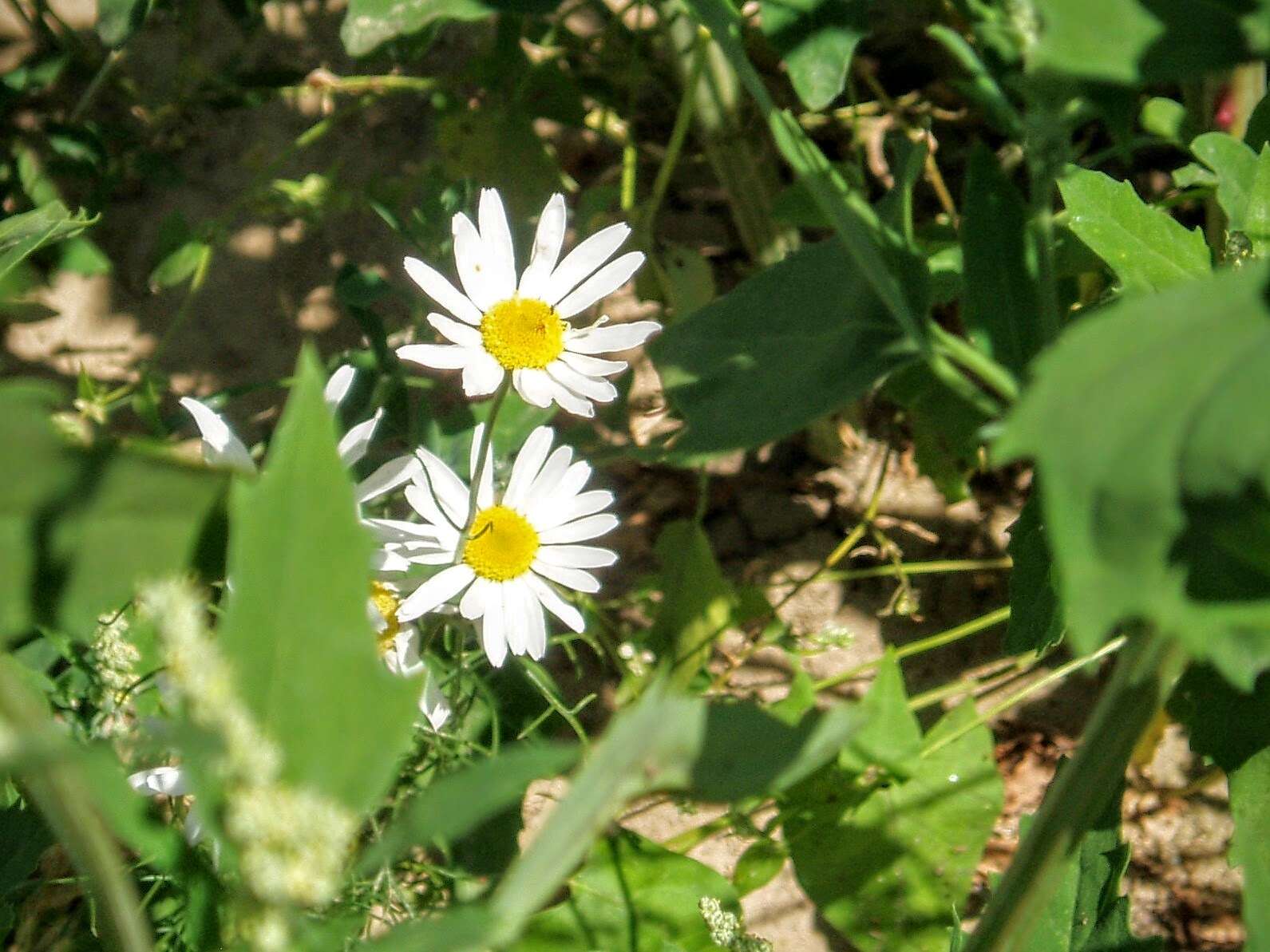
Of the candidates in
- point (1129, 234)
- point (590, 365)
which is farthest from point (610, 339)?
point (1129, 234)

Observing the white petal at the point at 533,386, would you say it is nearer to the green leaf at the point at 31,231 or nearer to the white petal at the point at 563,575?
the white petal at the point at 563,575

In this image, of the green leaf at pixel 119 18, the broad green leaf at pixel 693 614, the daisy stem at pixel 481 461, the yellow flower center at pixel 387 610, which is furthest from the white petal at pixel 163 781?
the green leaf at pixel 119 18

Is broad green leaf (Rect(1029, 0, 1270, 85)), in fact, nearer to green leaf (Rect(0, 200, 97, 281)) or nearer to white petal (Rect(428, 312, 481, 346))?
white petal (Rect(428, 312, 481, 346))

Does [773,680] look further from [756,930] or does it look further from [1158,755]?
[1158,755]

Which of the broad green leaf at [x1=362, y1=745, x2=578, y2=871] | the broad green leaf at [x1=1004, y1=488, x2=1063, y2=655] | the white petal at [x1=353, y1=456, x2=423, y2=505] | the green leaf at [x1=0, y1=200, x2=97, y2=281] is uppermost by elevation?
the green leaf at [x1=0, y1=200, x2=97, y2=281]

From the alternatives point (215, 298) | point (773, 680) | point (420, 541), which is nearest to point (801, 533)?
point (773, 680)

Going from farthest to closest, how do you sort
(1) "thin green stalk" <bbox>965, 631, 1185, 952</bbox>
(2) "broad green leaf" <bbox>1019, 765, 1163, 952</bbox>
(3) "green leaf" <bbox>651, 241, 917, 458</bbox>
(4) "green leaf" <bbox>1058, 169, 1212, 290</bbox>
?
(2) "broad green leaf" <bbox>1019, 765, 1163, 952</bbox>
(4) "green leaf" <bbox>1058, 169, 1212, 290</bbox>
(3) "green leaf" <bbox>651, 241, 917, 458</bbox>
(1) "thin green stalk" <bbox>965, 631, 1185, 952</bbox>

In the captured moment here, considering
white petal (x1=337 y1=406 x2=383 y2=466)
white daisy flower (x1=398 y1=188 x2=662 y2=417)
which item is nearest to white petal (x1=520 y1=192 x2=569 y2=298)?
white daisy flower (x1=398 y1=188 x2=662 y2=417)
